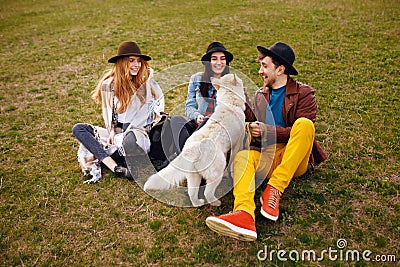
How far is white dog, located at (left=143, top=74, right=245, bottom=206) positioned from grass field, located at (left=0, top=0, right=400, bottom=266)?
0.42 metres

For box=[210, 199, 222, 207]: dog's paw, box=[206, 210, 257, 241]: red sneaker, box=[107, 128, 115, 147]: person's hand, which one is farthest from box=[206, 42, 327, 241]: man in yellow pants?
box=[107, 128, 115, 147]: person's hand

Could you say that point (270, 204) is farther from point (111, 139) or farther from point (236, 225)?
point (111, 139)

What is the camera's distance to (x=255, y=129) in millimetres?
4176

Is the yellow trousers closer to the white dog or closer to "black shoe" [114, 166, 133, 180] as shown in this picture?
the white dog

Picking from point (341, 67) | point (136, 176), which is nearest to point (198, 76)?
point (136, 176)

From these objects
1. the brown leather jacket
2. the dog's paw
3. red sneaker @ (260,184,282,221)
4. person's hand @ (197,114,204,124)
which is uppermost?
the brown leather jacket

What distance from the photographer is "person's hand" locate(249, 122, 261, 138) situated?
13.6ft

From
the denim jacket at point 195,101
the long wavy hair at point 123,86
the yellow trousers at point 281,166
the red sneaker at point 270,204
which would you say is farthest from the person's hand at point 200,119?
the red sneaker at point 270,204

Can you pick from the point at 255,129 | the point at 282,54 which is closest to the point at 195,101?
the point at 255,129

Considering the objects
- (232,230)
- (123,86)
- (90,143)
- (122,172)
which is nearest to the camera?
(232,230)

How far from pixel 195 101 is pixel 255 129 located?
1.30 m

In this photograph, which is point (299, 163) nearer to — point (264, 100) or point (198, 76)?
point (264, 100)

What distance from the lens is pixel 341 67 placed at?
839cm

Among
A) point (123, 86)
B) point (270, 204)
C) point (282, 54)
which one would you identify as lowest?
point (270, 204)
